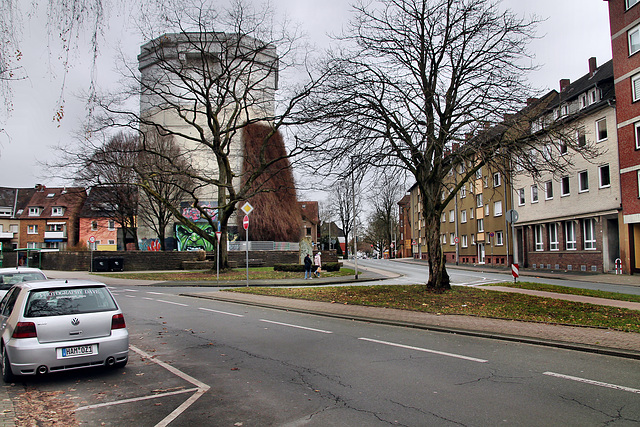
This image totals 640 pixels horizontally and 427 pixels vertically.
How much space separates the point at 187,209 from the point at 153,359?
1706 inches

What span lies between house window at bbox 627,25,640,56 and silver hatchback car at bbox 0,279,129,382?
30875 millimetres

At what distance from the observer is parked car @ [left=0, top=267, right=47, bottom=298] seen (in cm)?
1128

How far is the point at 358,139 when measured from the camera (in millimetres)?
15375

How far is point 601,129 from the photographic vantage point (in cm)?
3017

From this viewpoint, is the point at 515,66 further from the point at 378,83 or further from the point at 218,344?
the point at 218,344

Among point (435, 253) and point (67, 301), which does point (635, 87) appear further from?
point (67, 301)

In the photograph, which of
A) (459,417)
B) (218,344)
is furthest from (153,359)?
(459,417)

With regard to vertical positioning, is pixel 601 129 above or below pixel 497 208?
above

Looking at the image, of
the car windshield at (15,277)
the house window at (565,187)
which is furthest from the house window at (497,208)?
the car windshield at (15,277)

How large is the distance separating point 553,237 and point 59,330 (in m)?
36.7

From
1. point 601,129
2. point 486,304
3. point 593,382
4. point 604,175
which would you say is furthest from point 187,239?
point 593,382

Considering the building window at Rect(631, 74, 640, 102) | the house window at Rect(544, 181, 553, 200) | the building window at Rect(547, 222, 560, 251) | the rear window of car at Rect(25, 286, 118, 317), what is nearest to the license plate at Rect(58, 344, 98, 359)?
the rear window of car at Rect(25, 286, 118, 317)

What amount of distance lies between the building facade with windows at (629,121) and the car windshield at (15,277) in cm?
2869

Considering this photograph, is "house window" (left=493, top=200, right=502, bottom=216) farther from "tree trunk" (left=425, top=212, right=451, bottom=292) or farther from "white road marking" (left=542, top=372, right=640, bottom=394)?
"white road marking" (left=542, top=372, right=640, bottom=394)
